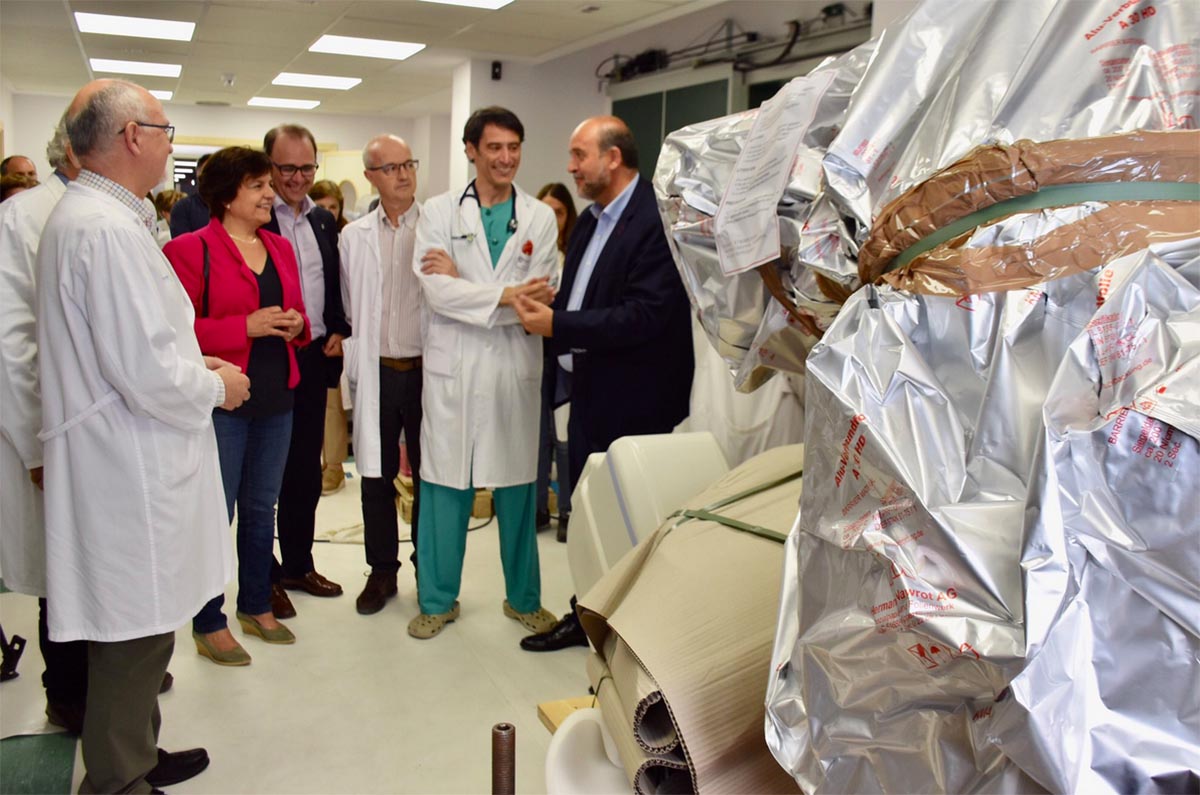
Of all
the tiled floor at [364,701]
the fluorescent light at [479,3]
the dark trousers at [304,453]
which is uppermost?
the fluorescent light at [479,3]

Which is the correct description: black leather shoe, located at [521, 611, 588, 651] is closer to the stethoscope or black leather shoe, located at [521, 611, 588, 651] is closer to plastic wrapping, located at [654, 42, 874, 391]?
the stethoscope

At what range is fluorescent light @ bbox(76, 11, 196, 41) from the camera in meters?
6.93

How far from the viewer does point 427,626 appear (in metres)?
3.04

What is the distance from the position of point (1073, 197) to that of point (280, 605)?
9.50ft

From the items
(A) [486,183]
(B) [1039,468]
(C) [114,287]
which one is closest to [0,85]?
(A) [486,183]

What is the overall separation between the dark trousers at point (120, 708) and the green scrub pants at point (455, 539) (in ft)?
3.59

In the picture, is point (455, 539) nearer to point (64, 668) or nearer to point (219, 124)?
point (64, 668)

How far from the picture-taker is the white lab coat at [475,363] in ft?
9.56

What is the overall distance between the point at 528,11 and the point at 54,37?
4136 mm

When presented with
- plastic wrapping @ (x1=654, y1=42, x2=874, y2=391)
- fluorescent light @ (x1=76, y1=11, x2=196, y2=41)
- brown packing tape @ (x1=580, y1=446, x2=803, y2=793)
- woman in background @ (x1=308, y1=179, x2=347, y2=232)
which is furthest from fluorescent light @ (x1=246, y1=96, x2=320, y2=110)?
brown packing tape @ (x1=580, y1=446, x2=803, y2=793)

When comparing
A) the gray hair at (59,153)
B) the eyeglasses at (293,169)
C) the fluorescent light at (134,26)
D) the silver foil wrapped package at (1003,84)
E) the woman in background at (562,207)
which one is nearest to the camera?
the silver foil wrapped package at (1003,84)

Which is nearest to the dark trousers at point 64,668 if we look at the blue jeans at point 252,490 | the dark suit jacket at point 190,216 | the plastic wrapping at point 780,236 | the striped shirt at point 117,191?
the blue jeans at point 252,490

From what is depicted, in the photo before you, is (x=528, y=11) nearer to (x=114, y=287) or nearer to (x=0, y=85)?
(x=114, y=287)

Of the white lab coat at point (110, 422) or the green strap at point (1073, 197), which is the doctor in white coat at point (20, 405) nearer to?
the white lab coat at point (110, 422)
